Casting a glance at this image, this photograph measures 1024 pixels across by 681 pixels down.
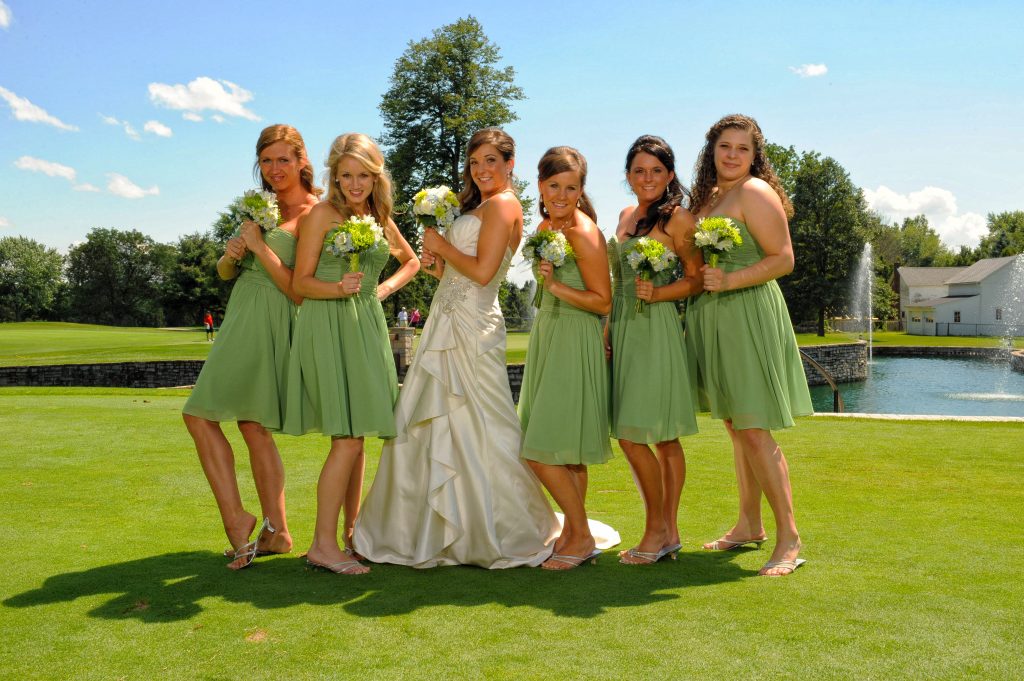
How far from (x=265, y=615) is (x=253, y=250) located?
7.20ft

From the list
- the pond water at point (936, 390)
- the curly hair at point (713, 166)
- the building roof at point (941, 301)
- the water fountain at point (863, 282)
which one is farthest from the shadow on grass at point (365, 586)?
the building roof at point (941, 301)

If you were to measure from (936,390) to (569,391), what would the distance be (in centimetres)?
3204

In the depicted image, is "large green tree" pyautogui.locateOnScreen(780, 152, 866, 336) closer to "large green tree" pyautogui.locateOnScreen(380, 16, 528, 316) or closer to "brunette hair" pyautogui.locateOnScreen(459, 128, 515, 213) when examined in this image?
"large green tree" pyautogui.locateOnScreen(380, 16, 528, 316)

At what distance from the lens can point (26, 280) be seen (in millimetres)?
89500

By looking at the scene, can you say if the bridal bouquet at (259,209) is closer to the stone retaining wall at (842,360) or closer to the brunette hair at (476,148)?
the brunette hair at (476,148)

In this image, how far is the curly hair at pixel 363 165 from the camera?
201 inches

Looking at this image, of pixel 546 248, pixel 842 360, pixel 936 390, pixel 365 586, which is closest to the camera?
pixel 365 586

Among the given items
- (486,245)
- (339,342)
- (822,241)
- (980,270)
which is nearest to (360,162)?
(486,245)

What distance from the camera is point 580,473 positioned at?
5.37 meters

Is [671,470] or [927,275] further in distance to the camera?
[927,275]

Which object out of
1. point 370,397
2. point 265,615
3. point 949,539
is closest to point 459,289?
point 370,397

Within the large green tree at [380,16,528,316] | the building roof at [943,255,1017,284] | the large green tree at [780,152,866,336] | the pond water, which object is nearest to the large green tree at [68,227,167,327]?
the large green tree at [380,16,528,316]

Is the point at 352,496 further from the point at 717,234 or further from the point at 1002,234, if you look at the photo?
the point at 1002,234

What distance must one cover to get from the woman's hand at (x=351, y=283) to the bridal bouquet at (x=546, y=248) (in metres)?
0.99
